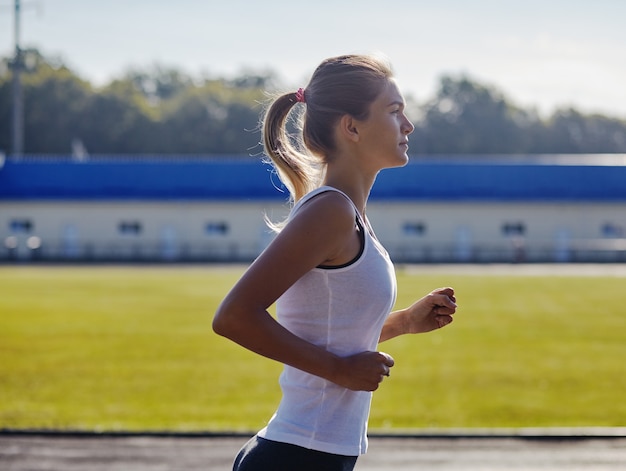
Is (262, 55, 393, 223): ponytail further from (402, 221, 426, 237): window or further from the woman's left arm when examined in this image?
(402, 221, 426, 237): window

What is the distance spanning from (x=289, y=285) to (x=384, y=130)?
0.57 metres

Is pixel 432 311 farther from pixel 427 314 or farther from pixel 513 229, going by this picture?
pixel 513 229

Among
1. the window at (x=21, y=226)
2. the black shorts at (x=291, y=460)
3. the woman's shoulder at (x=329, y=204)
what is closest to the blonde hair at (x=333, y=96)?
the woman's shoulder at (x=329, y=204)

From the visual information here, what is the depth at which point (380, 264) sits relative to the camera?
2.69 meters

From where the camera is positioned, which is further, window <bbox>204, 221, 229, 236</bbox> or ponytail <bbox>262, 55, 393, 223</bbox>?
window <bbox>204, 221, 229, 236</bbox>

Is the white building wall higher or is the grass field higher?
the white building wall

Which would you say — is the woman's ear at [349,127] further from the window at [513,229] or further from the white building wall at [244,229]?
the window at [513,229]

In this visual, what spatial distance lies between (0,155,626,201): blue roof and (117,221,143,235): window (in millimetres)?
1396

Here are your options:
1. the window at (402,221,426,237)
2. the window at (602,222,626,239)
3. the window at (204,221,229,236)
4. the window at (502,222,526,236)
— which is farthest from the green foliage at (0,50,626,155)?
the window at (602,222,626,239)

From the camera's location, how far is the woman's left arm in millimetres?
3104

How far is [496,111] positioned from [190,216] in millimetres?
48293

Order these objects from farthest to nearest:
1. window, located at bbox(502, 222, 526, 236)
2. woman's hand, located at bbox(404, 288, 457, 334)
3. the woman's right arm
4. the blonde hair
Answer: window, located at bbox(502, 222, 526, 236) → woman's hand, located at bbox(404, 288, 457, 334) → the blonde hair → the woman's right arm

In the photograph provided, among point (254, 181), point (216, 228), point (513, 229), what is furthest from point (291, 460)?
point (254, 181)

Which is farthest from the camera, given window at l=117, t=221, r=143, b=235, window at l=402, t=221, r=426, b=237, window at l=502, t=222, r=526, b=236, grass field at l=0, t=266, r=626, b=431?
window at l=117, t=221, r=143, b=235
